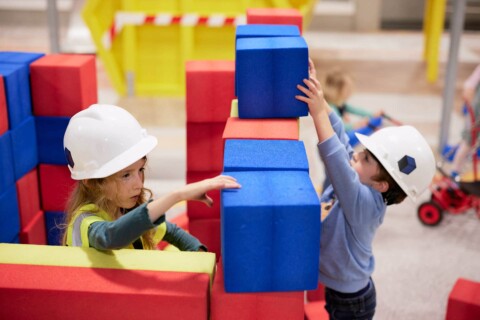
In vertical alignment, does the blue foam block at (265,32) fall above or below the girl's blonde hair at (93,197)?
above

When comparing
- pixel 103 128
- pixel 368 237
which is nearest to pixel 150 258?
pixel 103 128

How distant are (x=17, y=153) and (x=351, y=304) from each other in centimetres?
208

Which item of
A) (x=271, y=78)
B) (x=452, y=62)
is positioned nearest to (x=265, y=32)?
(x=271, y=78)

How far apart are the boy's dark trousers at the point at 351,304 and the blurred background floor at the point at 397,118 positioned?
3.86 feet

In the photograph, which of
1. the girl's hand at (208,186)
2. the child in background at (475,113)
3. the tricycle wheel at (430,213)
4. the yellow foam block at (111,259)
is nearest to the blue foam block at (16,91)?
the yellow foam block at (111,259)

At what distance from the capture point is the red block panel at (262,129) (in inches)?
101

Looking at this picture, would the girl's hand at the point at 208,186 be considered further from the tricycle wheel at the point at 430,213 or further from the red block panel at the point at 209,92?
the tricycle wheel at the point at 430,213

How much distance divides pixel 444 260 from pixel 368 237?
2253 mm

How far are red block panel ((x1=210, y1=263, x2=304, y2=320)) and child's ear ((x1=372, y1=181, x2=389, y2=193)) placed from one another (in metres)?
0.95

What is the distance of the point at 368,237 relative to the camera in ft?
9.63

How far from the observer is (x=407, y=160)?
2.90m

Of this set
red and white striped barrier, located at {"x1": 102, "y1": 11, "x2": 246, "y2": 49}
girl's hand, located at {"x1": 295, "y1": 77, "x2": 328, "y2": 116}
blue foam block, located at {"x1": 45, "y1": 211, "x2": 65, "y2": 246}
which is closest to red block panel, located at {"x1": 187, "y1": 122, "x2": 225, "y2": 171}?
blue foam block, located at {"x1": 45, "y1": 211, "x2": 65, "y2": 246}

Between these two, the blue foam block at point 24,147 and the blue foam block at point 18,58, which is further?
the blue foam block at point 18,58

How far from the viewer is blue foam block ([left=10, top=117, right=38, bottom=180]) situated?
392cm
